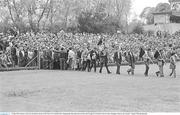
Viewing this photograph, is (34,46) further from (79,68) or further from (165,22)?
(165,22)

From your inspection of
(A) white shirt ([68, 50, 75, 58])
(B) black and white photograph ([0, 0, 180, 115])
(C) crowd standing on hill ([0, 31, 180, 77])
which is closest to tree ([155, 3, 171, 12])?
(B) black and white photograph ([0, 0, 180, 115])

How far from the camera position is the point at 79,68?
3028cm

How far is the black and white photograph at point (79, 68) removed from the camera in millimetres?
13500

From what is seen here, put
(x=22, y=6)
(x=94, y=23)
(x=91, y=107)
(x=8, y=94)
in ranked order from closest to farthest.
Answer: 1. (x=91, y=107)
2. (x=8, y=94)
3. (x=94, y=23)
4. (x=22, y=6)

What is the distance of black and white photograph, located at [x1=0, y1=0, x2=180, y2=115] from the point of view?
1350 cm

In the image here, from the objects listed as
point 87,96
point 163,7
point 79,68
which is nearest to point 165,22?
point 163,7

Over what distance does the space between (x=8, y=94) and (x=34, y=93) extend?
993mm

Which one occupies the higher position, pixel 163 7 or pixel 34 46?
pixel 163 7

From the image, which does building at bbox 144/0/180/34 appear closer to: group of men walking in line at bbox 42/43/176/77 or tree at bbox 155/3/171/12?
tree at bbox 155/3/171/12

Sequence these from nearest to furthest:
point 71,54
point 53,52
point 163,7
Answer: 1. point 71,54
2. point 53,52
3. point 163,7

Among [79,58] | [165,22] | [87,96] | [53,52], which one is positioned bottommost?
[87,96]

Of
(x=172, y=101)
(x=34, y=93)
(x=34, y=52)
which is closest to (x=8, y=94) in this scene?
(x=34, y=93)

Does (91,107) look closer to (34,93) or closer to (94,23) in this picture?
(34,93)

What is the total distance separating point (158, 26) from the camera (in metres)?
78.5
